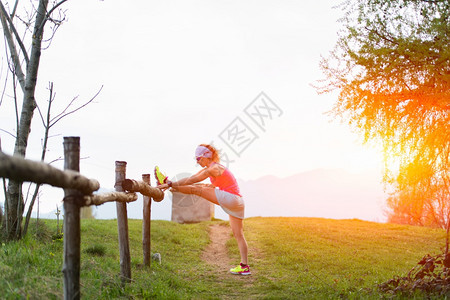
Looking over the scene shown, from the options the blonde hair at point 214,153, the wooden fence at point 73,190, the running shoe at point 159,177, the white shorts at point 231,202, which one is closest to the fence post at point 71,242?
the wooden fence at point 73,190

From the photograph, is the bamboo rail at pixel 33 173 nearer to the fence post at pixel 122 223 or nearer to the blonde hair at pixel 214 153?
the fence post at pixel 122 223

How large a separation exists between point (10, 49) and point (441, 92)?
357 inches

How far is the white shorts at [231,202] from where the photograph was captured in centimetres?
851

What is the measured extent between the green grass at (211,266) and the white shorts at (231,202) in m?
1.39

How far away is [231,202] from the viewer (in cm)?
852

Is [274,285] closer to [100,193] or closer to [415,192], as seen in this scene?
[100,193]

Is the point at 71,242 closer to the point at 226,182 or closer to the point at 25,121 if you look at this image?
the point at 226,182

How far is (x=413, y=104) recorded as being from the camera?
920 cm

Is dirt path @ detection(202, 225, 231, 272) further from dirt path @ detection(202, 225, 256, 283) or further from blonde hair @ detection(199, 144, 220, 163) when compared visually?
blonde hair @ detection(199, 144, 220, 163)

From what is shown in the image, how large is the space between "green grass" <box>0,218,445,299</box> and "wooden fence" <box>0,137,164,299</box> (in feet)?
1.66

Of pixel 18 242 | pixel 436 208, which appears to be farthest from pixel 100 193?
pixel 436 208

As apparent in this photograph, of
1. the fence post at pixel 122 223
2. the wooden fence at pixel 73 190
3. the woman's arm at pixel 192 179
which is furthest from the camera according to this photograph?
the woman's arm at pixel 192 179

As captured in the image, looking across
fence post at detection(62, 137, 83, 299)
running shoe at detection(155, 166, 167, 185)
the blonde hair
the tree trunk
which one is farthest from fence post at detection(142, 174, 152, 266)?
fence post at detection(62, 137, 83, 299)

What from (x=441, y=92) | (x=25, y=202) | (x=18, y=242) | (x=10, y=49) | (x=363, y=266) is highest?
(x=10, y=49)
